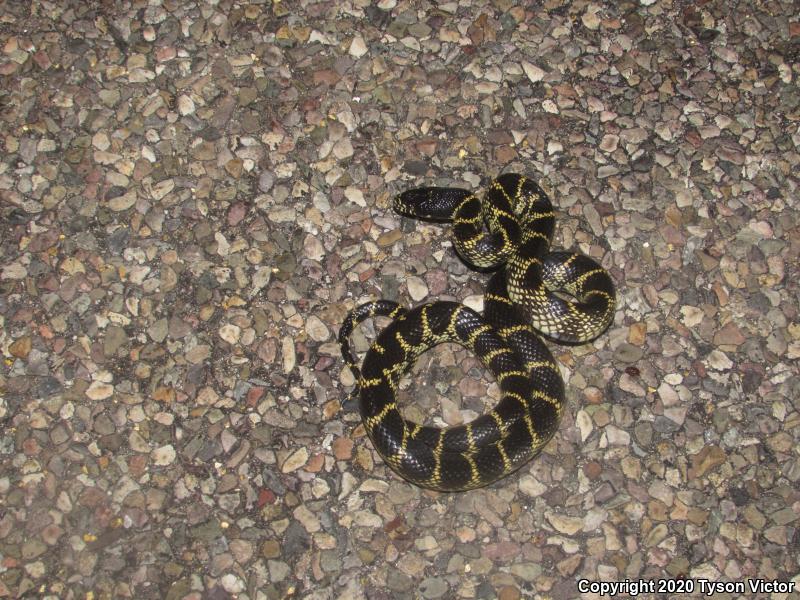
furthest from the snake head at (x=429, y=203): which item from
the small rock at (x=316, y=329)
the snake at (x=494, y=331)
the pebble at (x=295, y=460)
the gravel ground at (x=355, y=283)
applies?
the pebble at (x=295, y=460)

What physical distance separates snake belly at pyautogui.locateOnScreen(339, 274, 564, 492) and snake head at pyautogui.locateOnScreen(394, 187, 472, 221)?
0.91 m

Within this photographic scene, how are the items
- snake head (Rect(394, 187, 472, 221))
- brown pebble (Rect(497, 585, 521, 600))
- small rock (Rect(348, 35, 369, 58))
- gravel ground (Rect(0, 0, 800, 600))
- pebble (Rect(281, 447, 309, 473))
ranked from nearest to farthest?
brown pebble (Rect(497, 585, 521, 600))
gravel ground (Rect(0, 0, 800, 600))
pebble (Rect(281, 447, 309, 473))
snake head (Rect(394, 187, 472, 221))
small rock (Rect(348, 35, 369, 58))

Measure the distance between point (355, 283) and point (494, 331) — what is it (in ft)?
4.98

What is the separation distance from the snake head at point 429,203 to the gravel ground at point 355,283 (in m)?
0.18

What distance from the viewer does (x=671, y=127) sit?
8.17 metres

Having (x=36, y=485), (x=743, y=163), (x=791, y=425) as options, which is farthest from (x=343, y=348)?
(x=743, y=163)

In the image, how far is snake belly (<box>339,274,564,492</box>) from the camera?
6.03 m

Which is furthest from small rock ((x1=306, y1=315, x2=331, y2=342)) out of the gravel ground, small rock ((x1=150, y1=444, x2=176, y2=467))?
small rock ((x1=150, y1=444, x2=176, y2=467))

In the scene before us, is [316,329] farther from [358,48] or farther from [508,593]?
[358,48]

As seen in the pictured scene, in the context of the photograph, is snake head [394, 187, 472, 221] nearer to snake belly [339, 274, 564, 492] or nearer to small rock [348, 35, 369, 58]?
snake belly [339, 274, 564, 492]

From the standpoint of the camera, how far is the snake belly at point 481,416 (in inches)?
237

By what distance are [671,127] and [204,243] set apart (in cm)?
544

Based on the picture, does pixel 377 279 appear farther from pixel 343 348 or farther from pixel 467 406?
pixel 467 406

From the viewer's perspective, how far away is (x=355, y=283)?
7.21 metres
